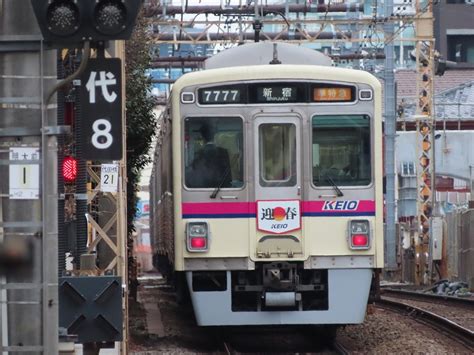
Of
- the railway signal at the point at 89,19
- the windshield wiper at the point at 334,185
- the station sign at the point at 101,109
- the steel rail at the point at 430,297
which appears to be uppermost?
the railway signal at the point at 89,19

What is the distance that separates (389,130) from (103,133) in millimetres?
26238

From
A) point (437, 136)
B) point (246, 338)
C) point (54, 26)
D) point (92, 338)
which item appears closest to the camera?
point (54, 26)

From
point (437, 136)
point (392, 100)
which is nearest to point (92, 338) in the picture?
point (392, 100)

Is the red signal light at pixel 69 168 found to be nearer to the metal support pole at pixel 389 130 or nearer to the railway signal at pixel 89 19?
the railway signal at pixel 89 19

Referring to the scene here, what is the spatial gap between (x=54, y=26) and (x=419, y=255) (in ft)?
93.9

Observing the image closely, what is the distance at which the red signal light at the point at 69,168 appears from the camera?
40.5 ft

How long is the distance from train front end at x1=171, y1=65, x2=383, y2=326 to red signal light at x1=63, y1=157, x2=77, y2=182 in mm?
1981

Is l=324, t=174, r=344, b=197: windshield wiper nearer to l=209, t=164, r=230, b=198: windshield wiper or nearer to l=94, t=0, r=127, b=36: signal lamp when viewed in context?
l=209, t=164, r=230, b=198: windshield wiper

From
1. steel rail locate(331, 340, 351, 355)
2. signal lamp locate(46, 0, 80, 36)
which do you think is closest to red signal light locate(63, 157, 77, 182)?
steel rail locate(331, 340, 351, 355)

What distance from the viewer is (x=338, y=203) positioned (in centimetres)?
1409

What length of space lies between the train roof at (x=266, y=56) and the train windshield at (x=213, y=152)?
1.28 meters

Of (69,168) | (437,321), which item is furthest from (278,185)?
(437,321)

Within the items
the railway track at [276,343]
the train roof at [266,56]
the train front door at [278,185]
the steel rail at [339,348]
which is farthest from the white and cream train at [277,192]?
the train roof at [266,56]

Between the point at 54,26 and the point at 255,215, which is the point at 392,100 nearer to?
the point at 255,215
